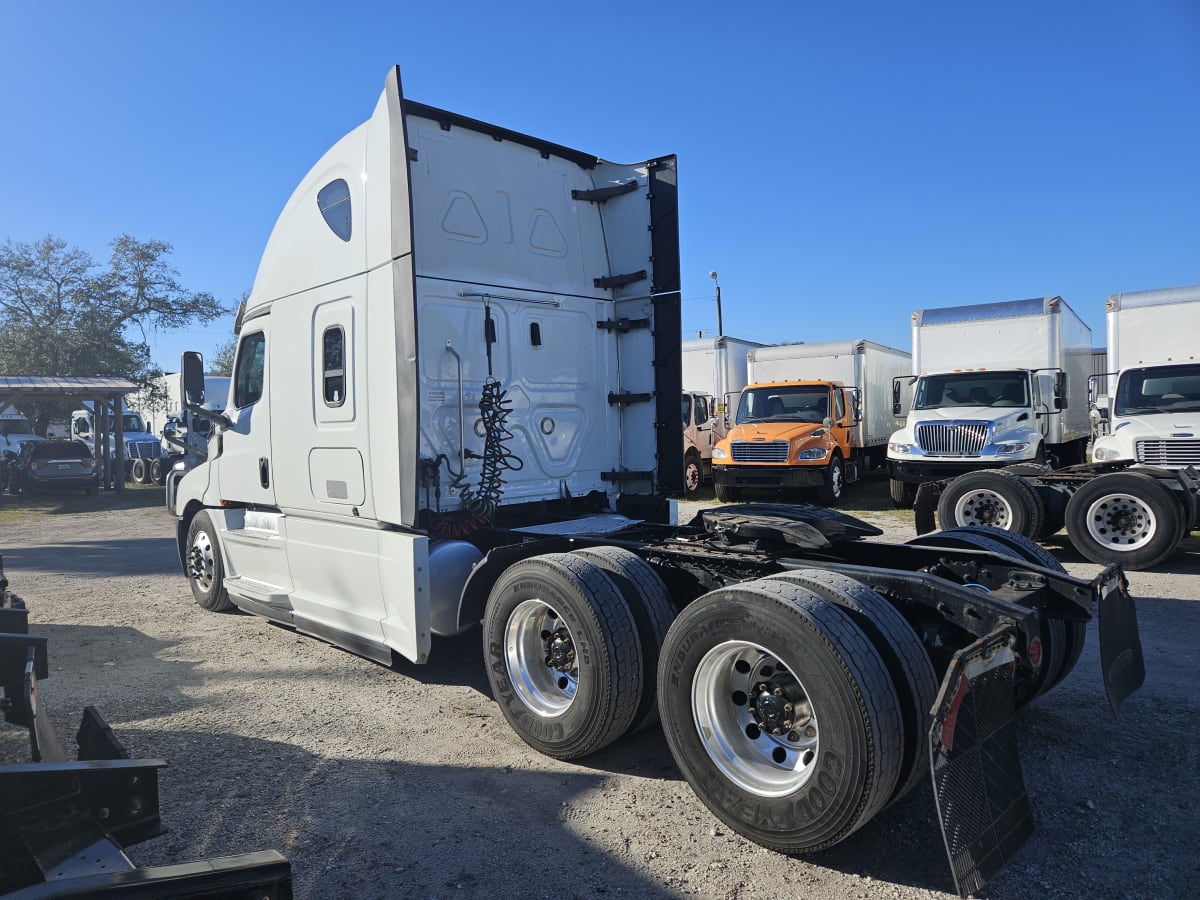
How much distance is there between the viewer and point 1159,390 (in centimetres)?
1030

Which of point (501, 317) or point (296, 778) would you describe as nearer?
point (296, 778)

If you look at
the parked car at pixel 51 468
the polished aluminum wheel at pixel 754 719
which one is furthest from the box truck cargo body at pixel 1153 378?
the parked car at pixel 51 468

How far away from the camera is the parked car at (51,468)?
20250mm

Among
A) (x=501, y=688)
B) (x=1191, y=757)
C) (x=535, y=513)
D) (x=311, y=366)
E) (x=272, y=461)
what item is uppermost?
(x=311, y=366)

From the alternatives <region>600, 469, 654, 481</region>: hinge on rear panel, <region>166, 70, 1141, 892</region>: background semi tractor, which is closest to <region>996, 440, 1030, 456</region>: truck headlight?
<region>166, 70, 1141, 892</region>: background semi tractor

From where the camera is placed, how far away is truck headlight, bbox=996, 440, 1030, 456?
1191 centimetres

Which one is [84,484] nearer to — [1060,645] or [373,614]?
[373,614]

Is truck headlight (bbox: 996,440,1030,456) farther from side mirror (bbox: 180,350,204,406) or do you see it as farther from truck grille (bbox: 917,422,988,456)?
side mirror (bbox: 180,350,204,406)

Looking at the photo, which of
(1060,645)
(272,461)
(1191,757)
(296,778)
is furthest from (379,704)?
(1191,757)

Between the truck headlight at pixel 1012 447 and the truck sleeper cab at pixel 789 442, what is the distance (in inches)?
126

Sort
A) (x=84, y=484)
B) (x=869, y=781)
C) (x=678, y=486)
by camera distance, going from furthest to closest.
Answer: (x=84, y=484) → (x=678, y=486) → (x=869, y=781)

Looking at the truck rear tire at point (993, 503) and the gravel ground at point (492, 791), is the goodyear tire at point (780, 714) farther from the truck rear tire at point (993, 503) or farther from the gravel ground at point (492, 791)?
the truck rear tire at point (993, 503)

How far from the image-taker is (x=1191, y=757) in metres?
3.88

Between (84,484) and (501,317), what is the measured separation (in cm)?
1971
